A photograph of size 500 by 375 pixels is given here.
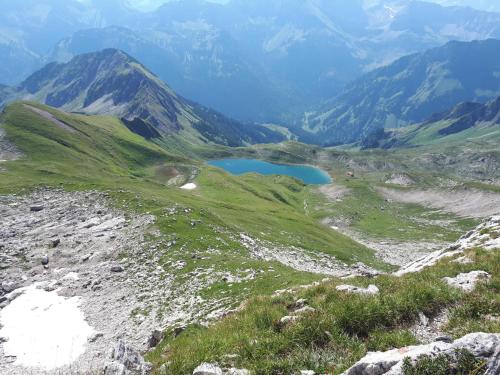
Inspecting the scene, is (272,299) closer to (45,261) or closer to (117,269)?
(117,269)

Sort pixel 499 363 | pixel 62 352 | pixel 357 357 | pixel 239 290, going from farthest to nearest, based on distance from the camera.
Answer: pixel 239 290, pixel 62 352, pixel 357 357, pixel 499 363

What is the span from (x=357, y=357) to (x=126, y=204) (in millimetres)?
46017

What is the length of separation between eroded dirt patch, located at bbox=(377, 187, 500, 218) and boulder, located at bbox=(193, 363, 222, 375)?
496 feet

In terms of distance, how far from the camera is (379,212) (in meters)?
152

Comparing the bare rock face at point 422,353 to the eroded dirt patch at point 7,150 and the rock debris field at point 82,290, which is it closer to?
the rock debris field at point 82,290

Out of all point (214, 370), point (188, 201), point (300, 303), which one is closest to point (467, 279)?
point (300, 303)

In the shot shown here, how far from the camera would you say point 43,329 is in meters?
28.0

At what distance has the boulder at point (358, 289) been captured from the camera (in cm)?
1475

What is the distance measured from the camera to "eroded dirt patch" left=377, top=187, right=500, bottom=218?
14950 cm

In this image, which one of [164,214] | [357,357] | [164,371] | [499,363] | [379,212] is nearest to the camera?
[499,363]

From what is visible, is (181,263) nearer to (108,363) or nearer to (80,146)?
(108,363)

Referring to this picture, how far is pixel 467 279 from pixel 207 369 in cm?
1037

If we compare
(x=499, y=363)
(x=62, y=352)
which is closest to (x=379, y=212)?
(x=62, y=352)

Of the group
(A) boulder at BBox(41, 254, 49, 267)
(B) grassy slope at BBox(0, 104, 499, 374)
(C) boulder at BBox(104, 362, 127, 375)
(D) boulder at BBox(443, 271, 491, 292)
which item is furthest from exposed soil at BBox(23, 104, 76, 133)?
(D) boulder at BBox(443, 271, 491, 292)
